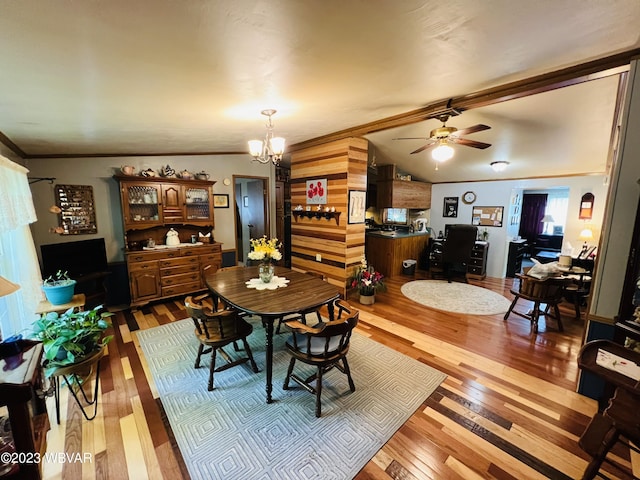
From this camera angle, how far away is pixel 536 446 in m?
1.73

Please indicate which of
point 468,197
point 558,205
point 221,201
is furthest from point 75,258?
point 558,205

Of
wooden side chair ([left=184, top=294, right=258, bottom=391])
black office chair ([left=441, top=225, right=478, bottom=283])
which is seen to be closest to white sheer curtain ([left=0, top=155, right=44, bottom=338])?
wooden side chair ([left=184, top=294, right=258, bottom=391])

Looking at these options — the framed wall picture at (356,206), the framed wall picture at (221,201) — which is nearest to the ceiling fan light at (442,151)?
the framed wall picture at (356,206)

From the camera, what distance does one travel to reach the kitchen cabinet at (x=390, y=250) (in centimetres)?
575

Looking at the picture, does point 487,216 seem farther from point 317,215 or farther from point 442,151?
point 317,215

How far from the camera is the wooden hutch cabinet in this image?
3.79 meters

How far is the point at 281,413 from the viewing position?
6.52ft

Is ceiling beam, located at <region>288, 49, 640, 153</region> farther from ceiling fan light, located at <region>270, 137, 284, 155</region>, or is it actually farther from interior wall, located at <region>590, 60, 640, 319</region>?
ceiling fan light, located at <region>270, 137, 284, 155</region>

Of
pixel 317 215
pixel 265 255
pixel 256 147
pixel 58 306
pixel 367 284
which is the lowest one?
pixel 367 284

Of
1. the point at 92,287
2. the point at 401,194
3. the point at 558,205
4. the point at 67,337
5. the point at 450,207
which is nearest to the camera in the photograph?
the point at 67,337

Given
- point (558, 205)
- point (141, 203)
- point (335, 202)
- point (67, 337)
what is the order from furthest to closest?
point (558, 205) < point (335, 202) < point (141, 203) < point (67, 337)

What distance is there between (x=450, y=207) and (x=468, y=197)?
1.51ft

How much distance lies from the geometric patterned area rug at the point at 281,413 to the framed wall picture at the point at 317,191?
8.28ft

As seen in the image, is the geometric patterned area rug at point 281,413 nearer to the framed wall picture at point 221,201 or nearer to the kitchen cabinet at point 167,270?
the kitchen cabinet at point 167,270
